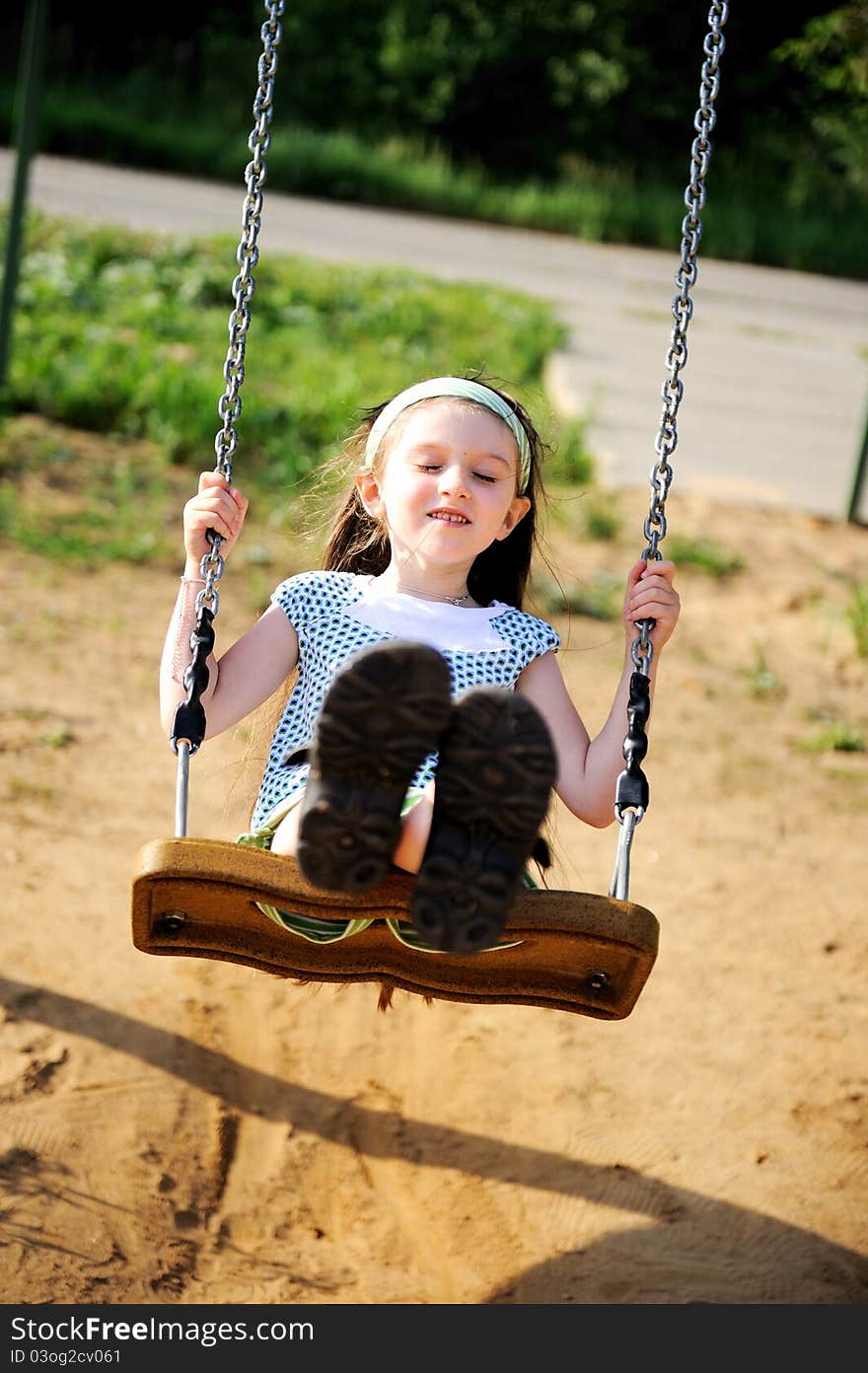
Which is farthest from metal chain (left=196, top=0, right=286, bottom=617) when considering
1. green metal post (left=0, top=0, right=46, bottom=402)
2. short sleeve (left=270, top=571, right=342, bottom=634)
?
green metal post (left=0, top=0, right=46, bottom=402)

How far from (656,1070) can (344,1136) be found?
838mm

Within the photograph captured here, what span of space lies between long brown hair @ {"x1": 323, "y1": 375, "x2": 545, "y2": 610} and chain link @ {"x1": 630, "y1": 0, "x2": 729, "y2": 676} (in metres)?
0.32

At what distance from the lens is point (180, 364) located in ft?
27.8

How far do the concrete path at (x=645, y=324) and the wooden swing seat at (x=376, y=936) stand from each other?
5.66 metres

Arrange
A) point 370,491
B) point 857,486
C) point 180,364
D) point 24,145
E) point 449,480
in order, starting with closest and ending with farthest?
point 449,480 < point 370,491 < point 24,145 < point 857,486 < point 180,364

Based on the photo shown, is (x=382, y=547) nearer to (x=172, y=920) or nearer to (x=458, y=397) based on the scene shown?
(x=458, y=397)

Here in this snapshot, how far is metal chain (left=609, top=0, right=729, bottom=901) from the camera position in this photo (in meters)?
2.60

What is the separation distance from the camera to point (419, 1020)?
412 centimetres

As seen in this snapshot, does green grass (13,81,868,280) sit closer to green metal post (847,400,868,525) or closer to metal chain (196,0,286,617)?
green metal post (847,400,868,525)

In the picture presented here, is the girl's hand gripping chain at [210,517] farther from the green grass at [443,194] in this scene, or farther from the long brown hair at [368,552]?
the green grass at [443,194]

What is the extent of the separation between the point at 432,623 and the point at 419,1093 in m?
1.41

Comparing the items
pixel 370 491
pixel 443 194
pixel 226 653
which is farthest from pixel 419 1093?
pixel 443 194

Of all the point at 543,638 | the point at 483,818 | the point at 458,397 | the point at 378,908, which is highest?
the point at 458,397

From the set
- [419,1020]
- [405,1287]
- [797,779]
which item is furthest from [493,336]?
[405,1287]
